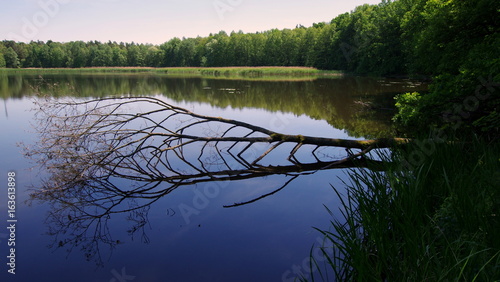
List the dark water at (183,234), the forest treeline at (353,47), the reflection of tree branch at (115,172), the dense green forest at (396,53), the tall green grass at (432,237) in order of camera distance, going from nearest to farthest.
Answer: the tall green grass at (432,237) → the dark water at (183,234) → the reflection of tree branch at (115,172) → the dense green forest at (396,53) → the forest treeline at (353,47)

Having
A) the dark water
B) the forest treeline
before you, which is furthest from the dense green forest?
the dark water

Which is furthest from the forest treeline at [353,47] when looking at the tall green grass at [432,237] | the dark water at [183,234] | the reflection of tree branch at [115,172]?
the tall green grass at [432,237]

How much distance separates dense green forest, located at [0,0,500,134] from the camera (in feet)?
20.4

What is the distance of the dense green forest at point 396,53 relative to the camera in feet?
20.4

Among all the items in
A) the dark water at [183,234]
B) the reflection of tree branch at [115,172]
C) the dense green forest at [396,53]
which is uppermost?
the dense green forest at [396,53]

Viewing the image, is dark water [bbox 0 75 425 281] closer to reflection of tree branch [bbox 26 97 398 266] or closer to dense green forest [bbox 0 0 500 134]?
reflection of tree branch [bbox 26 97 398 266]

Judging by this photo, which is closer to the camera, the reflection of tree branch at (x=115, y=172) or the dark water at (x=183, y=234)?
the dark water at (x=183, y=234)

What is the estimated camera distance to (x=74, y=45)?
84.6m

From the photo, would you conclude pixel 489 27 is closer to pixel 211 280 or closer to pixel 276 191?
pixel 276 191

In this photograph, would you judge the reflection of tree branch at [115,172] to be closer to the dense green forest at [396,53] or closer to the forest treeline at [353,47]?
the dense green forest at [396,53]

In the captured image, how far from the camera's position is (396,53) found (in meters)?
36.1

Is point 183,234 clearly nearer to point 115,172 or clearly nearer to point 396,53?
point 115,172

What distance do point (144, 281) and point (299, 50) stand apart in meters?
66.6

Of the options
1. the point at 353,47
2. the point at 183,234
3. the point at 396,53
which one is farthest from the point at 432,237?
the point at 353,47
